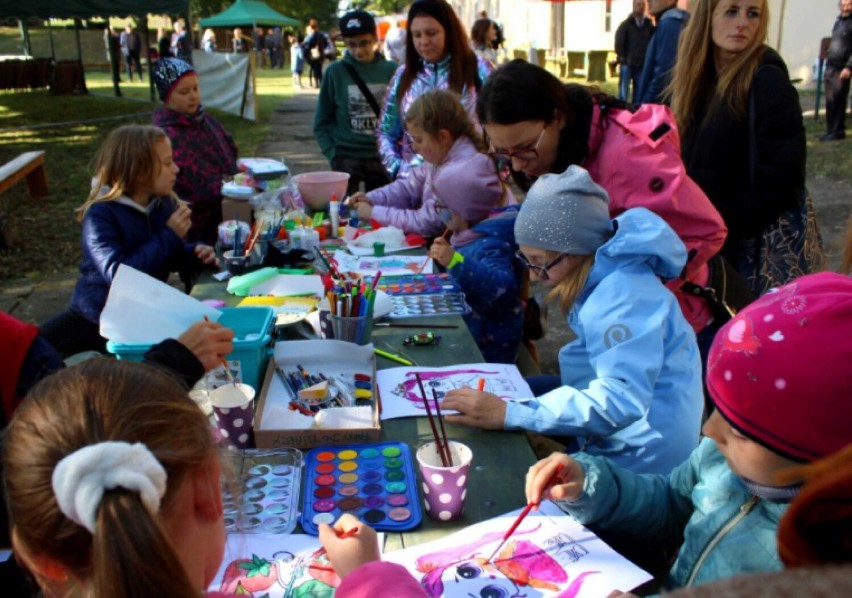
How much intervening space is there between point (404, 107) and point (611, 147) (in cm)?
195

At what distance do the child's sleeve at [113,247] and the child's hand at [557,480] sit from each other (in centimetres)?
206

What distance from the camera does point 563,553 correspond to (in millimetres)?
1426

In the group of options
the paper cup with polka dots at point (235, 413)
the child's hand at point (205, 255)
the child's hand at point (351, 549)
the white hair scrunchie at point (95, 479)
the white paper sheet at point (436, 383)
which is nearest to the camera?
the white hair scrunchie at point (95, 479)

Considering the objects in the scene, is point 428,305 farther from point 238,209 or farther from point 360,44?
point 360,44

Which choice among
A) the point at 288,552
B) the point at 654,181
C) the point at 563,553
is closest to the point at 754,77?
the point at 654,181

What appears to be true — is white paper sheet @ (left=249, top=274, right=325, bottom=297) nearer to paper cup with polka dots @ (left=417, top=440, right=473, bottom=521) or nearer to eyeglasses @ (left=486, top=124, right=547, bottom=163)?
eyeglasses @ (left=486, top=124, right=547, bottom=163)

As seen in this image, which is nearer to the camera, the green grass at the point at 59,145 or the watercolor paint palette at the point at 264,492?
the watercolor paint palette at the point at 264,492

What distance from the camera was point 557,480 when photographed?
1.52 meters

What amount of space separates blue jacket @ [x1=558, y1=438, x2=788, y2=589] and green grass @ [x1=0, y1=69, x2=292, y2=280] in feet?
17.2

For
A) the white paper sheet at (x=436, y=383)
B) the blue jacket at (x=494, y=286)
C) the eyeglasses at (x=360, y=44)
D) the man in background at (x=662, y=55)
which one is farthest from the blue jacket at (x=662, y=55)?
the white paper sheet at (x=436, y=383)

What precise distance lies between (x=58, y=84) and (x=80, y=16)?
8.38 meters

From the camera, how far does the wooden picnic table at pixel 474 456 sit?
149cm

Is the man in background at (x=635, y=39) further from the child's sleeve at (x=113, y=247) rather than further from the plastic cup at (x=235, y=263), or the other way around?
the child's sleeve at (x=113, y=247)

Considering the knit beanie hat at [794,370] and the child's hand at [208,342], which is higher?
the knit beanie hat at [794,370]
